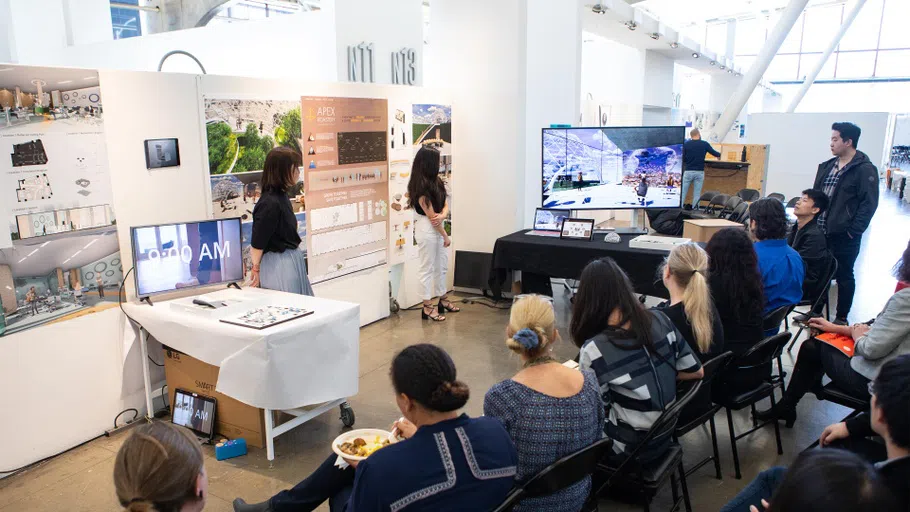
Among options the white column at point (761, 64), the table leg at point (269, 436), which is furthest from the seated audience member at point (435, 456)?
the white column at point (761, 64)

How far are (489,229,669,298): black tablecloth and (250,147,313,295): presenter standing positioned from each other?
80.0 inches

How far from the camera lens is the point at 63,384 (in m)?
3.36

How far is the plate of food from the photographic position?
91.7 inches

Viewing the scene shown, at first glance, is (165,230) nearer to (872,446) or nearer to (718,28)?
(872,446)

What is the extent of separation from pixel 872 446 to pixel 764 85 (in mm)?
24035

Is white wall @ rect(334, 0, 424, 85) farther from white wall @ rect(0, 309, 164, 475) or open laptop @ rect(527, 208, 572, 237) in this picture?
white wall @ rect(0, 309, 164, 475)

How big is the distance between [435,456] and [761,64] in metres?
11.8

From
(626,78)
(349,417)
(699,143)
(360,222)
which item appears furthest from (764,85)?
(349,417)

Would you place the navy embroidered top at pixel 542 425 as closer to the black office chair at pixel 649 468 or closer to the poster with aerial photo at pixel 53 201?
the black office chair at pixel 649 468

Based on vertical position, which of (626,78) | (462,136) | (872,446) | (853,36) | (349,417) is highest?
(853,36)

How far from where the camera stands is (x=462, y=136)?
6.29m

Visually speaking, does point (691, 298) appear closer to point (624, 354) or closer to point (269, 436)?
point (624, 354)

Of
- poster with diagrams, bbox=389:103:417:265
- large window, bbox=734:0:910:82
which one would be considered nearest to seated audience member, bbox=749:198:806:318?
poster with diagrams, bbox=389:103:417:265

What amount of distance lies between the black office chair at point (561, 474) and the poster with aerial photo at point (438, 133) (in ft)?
13.8
